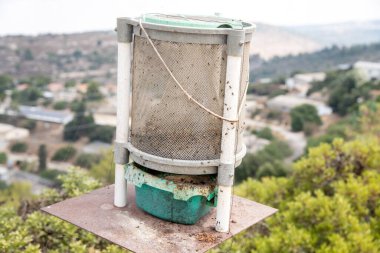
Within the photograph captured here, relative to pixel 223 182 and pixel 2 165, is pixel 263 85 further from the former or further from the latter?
pixel 223 182

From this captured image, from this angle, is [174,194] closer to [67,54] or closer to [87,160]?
[87,160]

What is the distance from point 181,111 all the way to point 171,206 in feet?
2.31

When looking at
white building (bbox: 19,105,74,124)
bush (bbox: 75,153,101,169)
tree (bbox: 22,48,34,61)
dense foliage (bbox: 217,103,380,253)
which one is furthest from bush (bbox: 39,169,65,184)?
dense foliage (bbox: 217,103,380,253)

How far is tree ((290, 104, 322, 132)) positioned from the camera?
149 ft

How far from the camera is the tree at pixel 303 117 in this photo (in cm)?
4541

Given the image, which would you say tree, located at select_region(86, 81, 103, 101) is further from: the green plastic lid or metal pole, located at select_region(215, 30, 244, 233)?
metal pole, located at select_region(215, 30, 244, 233)

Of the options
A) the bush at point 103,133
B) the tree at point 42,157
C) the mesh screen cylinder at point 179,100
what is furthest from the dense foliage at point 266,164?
the tree at point 42,157

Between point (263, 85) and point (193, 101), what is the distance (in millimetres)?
56696

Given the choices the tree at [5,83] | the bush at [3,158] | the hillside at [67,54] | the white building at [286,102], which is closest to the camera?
the bush at [3,158]

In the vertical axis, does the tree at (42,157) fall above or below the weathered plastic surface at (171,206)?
below

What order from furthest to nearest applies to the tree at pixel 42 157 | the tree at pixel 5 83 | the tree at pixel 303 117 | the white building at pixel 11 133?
1. the tree at pixel 5 83
2. the white building at pixel 11 133
3. the tree at pixel 303 117
4. the tree at pixel 42 157

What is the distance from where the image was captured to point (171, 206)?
135 inches

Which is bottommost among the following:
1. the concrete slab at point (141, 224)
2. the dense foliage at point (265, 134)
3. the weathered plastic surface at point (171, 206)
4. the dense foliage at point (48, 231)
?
the dense foliage at point (265, 134)

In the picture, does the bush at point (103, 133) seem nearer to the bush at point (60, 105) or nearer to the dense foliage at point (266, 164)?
the bush at point (60, 105)
